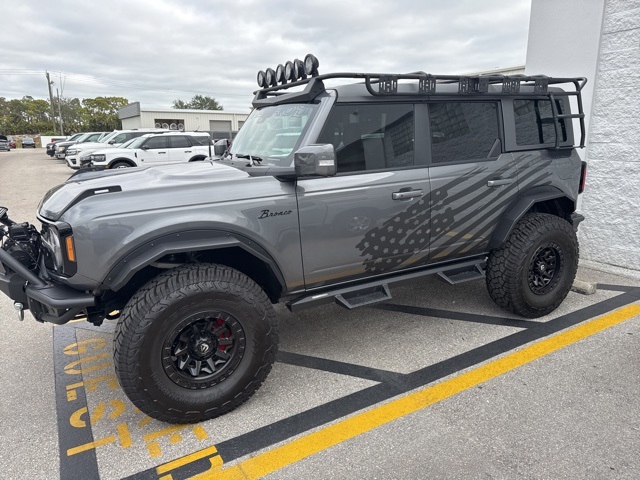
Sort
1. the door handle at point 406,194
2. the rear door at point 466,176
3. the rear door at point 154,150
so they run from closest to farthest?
the door handle at point 406,194 → the rear door at point 466,176 → the rear door at point 154,150

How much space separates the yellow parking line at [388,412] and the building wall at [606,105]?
2.21 metres

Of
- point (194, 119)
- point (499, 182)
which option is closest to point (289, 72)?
point (499, 182)

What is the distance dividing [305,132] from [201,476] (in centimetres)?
222

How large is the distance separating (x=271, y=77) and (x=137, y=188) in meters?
1.85

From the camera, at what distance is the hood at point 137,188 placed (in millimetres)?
2613

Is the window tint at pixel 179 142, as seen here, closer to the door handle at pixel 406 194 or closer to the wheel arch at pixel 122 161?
the wheel arch at pixel 122 161

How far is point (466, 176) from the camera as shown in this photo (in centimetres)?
370

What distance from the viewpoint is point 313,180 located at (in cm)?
309

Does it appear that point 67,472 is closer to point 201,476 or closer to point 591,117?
point 201,476

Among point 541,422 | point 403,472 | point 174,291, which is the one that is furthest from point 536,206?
point 174,291

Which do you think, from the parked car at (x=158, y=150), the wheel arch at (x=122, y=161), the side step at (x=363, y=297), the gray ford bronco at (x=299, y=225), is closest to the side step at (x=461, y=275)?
the gray ford bronco at (x=299, y=225)

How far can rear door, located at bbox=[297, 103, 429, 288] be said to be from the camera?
3125 millimetres

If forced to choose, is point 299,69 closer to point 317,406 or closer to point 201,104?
point 317,406

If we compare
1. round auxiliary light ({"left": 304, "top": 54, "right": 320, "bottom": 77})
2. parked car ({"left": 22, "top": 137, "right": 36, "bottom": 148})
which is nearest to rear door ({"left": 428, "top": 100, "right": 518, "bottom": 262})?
round auxiliary light ({"left": 304, "top": 54, "right": 320, "bottom": 77})
